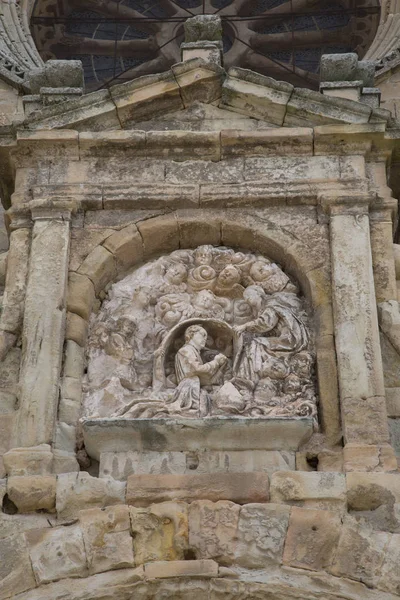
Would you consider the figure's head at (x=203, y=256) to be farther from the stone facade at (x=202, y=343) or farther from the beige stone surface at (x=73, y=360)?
the beige stone surface at (x=73, y=360)

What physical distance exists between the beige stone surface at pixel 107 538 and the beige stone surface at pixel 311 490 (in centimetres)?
103

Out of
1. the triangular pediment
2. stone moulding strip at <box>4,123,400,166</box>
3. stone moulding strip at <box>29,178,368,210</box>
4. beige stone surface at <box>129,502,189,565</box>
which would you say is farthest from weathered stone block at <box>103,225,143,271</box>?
beige stone surface at <box>129,502,189,565</box>

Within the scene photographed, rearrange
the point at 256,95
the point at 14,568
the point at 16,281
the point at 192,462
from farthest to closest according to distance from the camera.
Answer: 1. the point at 256,95
2. the point at 16,281
3. the point at 192,462
4. the point at 14,568

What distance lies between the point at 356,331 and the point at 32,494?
8.73 ft

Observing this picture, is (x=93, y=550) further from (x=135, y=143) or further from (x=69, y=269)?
(x=135, y=143)

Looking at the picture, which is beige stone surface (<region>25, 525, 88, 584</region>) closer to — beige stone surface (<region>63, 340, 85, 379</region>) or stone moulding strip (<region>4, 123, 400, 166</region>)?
beige stone surface (<region>63, 340, 85, 379</region>)

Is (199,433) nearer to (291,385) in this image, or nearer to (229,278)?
(291,385)

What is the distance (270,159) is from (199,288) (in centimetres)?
126

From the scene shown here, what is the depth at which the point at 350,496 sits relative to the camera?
1067cm

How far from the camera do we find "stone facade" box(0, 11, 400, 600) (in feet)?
34.3

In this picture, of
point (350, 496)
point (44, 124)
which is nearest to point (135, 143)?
point (44, 124)

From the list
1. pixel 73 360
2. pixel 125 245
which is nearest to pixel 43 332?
pixel 73 360

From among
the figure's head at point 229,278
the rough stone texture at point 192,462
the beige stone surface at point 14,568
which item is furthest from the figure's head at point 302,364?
the beige stone surface at point 14,568

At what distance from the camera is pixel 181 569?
1036 cm
